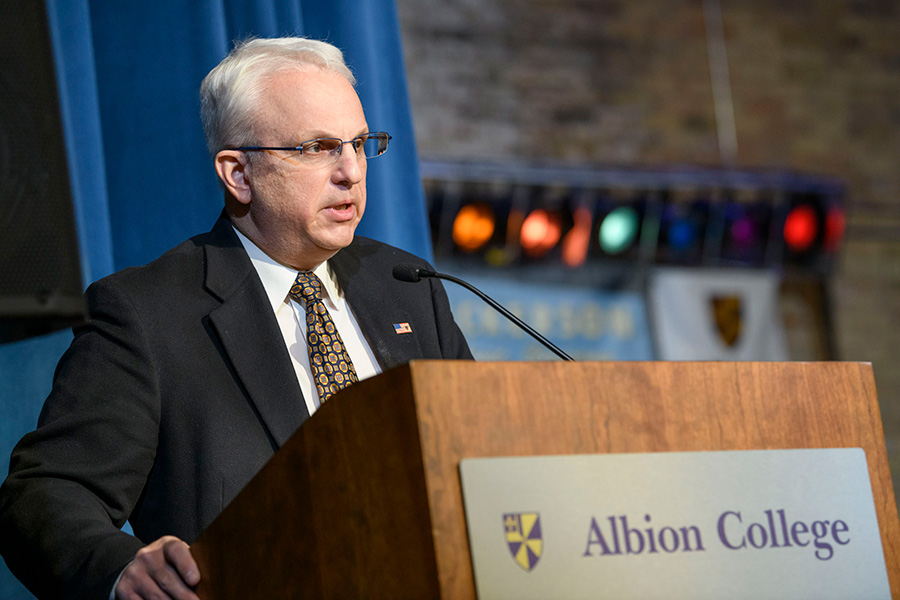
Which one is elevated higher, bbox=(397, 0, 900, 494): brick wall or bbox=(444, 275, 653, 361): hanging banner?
bbox=(397, 0, 900, 494): brick wall

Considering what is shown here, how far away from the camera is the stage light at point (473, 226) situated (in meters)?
4.70

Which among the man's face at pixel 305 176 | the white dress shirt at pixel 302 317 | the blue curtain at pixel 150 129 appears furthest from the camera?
the blue curtain at pixel 150 129

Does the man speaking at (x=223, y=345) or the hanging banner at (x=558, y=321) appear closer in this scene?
the man speaking at (x=223, y=345)

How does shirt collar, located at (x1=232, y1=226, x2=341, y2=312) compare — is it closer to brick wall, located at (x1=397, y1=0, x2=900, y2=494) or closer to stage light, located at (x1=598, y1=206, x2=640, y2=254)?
brick wall, located at (x1=397, y1=0, x2=900, y2=494)

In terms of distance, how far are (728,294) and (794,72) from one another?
5.01ft

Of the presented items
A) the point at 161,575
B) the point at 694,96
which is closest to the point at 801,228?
the point at 694,96

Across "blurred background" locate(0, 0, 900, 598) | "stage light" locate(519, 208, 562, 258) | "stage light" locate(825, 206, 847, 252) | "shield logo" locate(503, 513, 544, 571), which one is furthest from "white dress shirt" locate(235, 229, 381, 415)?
"stage light" locate(825, 206, 847, 252)

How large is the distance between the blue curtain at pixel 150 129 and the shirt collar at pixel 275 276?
0.96 feet

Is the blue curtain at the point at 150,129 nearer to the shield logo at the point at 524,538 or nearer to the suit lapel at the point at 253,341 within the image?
the suit lapel at the point at 253,341

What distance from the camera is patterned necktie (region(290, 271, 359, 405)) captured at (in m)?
1.58

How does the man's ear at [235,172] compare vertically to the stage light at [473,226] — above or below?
below

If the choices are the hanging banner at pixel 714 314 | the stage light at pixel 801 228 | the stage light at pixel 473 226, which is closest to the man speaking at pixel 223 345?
the stage light at pixel 473 226

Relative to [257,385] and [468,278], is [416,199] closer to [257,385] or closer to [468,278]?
[257,385]

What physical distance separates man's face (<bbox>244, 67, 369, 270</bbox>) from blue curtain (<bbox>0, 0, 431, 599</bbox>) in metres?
0.30
